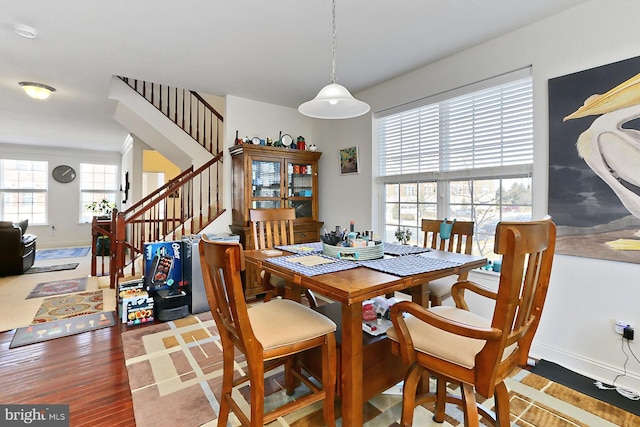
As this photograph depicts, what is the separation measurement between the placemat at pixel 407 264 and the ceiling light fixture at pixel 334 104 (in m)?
1.03

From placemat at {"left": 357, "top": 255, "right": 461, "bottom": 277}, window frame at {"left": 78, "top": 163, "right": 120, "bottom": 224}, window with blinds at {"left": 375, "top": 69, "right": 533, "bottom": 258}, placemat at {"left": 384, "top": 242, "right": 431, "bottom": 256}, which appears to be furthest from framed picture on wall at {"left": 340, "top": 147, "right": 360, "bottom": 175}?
window frame at {"left": 78, "top": 163, "right": 120, "bottom": 224}

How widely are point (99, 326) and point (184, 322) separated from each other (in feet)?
2.48

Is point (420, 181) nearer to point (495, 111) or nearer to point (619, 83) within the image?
point (495, 111)

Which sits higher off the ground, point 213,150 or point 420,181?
point 213,150

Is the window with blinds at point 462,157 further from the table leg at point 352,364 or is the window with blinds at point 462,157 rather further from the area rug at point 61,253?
the area rug at point 61,253

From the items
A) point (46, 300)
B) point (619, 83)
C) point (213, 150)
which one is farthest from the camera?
point (213, 150)

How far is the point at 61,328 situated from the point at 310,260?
2.65 metres

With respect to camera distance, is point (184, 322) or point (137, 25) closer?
point (137, 25)

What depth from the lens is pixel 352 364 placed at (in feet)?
4.60

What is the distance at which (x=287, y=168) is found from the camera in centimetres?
411

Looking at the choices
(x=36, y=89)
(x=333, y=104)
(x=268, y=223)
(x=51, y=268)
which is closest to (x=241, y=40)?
(x=333, y=104)

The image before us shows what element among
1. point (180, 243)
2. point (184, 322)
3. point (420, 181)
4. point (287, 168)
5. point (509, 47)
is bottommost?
point (184, 322)

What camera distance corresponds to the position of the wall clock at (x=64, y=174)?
7.88 m

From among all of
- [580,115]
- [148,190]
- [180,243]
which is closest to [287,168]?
[180,243]
